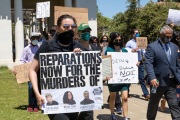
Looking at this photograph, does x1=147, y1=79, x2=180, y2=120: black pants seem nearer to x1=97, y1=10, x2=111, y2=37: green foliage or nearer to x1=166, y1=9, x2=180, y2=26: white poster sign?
x1=166, y1=9, x2=180, y2=26: white poster sign

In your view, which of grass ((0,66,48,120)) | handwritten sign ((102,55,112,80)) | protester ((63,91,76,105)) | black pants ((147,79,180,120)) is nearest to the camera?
protester ((63,91,76,105))

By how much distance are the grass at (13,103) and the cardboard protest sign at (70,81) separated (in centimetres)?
328

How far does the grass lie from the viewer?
7336 millimetres

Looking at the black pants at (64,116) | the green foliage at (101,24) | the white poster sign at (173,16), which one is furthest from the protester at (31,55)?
the green foliage at (101,24)

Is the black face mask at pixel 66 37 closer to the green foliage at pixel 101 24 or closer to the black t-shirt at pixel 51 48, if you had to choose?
the black t-shirt at pixel 51 48

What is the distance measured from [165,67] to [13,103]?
15.2ft

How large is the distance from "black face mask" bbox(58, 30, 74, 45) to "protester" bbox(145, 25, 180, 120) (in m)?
2.12

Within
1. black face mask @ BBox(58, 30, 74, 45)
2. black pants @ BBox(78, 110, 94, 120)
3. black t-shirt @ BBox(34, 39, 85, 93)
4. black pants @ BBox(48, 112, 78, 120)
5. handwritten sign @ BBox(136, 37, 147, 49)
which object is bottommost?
black pants @ BBox(78, 110, 94, 120)

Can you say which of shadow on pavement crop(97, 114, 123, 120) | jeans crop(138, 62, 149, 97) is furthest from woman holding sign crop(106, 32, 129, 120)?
jeans crop(138, 62, 149, 97)

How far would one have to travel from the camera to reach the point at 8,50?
19109 mm

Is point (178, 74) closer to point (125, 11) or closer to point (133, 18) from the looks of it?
point (133, 18)

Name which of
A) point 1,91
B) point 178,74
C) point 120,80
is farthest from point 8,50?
point 178,74

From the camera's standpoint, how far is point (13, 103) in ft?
29.3

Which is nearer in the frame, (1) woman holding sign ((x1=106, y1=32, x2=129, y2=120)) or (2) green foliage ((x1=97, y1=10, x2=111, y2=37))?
(1) woman holding sign ((x1=106, y1=32, x2=129, y2=120))
